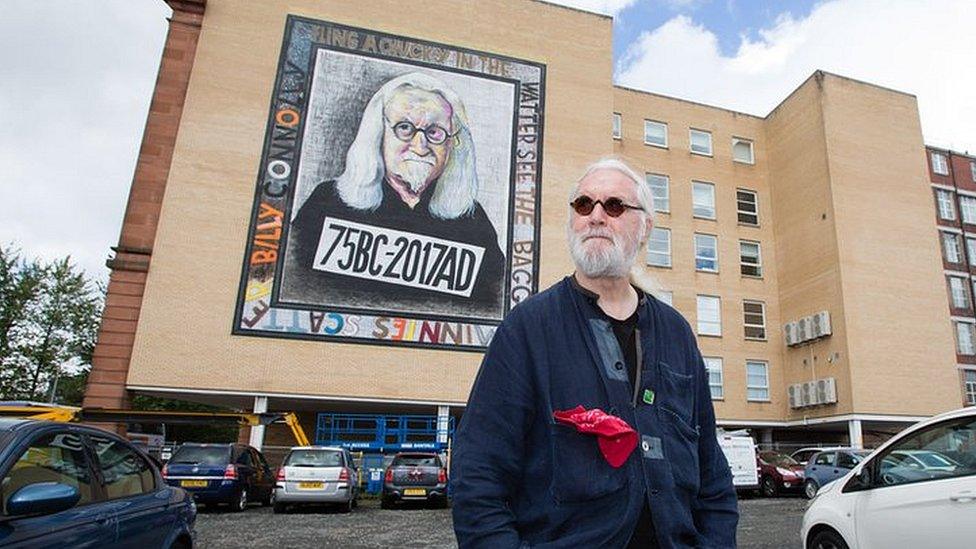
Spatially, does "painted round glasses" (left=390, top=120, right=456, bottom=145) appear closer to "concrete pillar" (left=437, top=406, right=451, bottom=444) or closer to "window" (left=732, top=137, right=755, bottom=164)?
"concrete pillar" (left=437, top=406, right=451, bottom=444)

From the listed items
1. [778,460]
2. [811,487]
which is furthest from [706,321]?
[811,487]

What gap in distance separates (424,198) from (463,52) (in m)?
6.44

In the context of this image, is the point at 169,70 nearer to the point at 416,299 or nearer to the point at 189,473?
the point at 416,299

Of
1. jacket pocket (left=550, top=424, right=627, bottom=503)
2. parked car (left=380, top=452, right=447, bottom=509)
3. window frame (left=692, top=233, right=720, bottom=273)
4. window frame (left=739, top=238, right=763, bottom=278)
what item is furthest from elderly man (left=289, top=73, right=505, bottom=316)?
jacket pocket (left=550, top=424, right=627, bottom=503)

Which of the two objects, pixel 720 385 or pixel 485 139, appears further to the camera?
pixel 720 385

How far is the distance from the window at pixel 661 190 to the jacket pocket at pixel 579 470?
2926cm

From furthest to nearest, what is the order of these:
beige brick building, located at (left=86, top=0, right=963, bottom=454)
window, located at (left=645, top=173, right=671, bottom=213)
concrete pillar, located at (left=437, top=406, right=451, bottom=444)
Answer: window, located at (left=645, top=173, right=671, bottom=213), concrete pillar, located at (left=437, top=406, right=451, bottom=444), beige brick building, located at (left=86, top=0, right=963, bottom=454)

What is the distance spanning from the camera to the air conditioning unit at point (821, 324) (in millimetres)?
26438

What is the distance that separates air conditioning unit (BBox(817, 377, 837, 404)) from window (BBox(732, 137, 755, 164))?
12.0 m

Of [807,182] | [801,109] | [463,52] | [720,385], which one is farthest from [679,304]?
[463,52]

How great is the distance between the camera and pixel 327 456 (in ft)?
45.8

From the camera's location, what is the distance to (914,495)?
465cm

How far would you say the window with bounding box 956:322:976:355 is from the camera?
31.8 meters

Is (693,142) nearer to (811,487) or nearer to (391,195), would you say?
(391,195)
